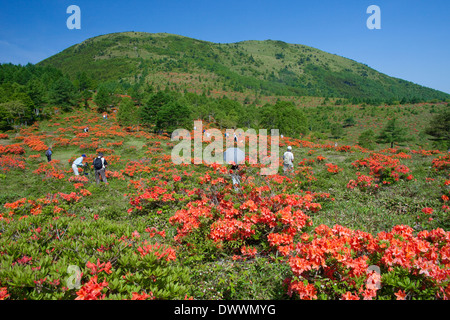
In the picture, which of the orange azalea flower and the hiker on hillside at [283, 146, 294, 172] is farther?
the hiker on hillside at [283, 146, 294, 172]

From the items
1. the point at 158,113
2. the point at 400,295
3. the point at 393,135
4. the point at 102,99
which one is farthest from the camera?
the point at 102,99

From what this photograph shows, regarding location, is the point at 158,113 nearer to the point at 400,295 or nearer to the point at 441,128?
the point at 400,295

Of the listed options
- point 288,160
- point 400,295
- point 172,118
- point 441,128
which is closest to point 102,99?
point 172,118

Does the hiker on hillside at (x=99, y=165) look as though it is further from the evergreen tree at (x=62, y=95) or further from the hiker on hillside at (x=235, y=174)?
the evergreen tree at (x=62, y=95)

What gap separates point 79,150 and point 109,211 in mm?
16132

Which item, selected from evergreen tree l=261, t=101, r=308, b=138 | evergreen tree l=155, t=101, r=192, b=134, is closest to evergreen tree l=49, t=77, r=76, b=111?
evergreen tree l=155, t=101, r=192, b=134

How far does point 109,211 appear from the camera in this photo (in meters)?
7.11

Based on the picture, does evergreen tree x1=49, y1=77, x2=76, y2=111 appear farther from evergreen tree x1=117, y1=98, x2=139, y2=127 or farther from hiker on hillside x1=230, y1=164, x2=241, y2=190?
hiker on hillside x1=230, y1=164, x2=241, y2=190

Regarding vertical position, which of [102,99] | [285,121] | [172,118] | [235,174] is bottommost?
[235,174]

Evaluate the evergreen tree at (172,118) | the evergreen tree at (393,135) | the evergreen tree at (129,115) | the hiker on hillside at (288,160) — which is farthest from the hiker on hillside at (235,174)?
the evergreen tree at (393,135)

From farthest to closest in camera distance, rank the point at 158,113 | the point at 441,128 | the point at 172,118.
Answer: the point at 441,128, the point at 158,113, the point at 172,118

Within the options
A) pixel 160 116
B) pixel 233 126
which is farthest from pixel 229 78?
pixel 160 116

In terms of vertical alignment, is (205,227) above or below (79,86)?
below
